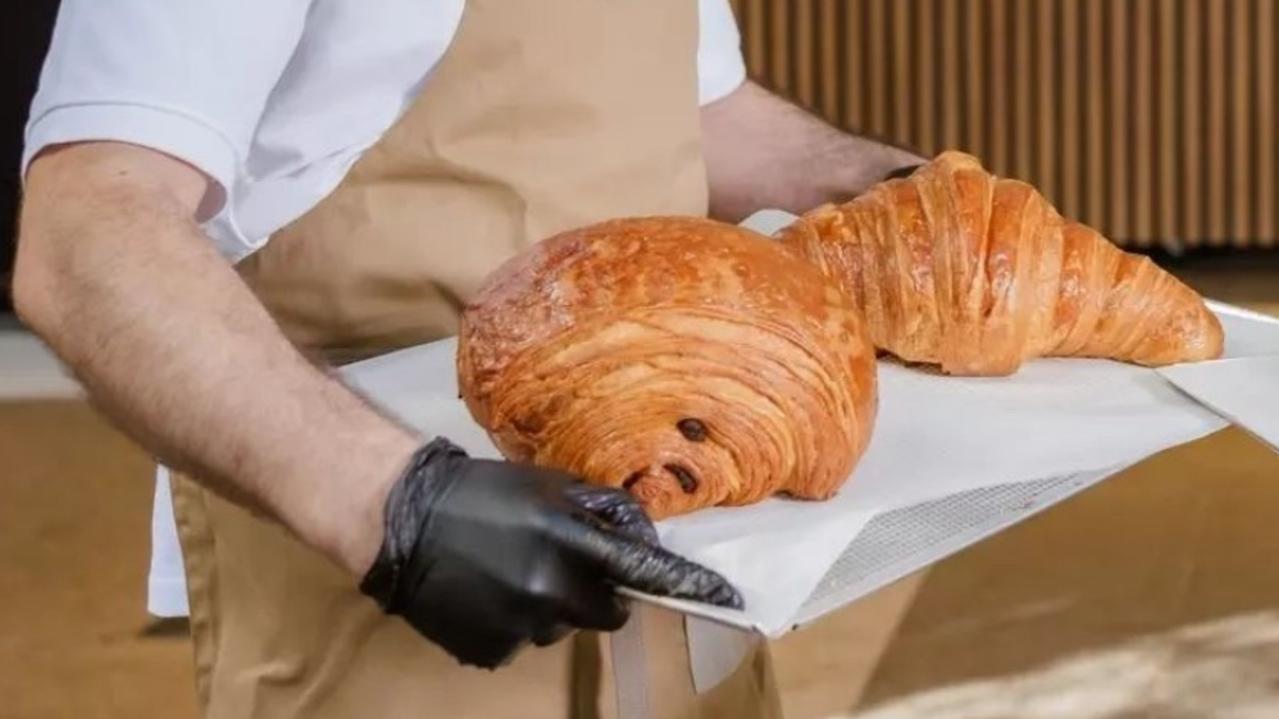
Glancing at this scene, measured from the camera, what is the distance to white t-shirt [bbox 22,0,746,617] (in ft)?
2.70

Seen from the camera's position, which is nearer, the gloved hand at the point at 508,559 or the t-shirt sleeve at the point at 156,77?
the gloved hand at the point at 508,559

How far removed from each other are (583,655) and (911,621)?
1.74m

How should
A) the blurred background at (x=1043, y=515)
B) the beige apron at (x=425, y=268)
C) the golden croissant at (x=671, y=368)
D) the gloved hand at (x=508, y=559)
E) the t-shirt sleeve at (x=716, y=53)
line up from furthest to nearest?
the blurred background at (x=1043, y=515) < the t-shirt sleeve at (x=716, y=53) < the beige apron at (x=425, y=268) < the golden croissant at (x=671, y=368) < the gloved hand at (x=508, y=559)

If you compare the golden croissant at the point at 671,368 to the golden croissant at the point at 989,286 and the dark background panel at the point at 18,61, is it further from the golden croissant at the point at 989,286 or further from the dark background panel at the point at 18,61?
the dark background panel at the point at 18,61

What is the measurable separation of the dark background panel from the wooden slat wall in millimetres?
1434

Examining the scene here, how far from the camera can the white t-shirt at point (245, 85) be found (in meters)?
0.82

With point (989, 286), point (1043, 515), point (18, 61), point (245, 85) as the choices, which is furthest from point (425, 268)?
point (18, 61)

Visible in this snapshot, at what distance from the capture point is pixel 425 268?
986 millimetres

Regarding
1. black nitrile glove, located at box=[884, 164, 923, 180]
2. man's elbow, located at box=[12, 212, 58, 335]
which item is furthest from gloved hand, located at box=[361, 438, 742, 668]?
black nitrile glove, located at box=[884, 164, 923, 180]

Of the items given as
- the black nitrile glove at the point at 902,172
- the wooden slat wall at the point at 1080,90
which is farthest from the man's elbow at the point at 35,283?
the wooden slat wall at the point at 1080,90

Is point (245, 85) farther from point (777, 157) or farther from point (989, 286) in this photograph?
point (777, 157)

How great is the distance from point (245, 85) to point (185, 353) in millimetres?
150

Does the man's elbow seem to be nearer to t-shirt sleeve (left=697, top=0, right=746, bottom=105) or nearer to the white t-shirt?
the white t-shirt

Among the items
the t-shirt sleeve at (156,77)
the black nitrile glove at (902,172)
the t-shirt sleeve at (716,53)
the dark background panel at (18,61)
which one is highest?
the t-shirt sleeve at (156,77)
